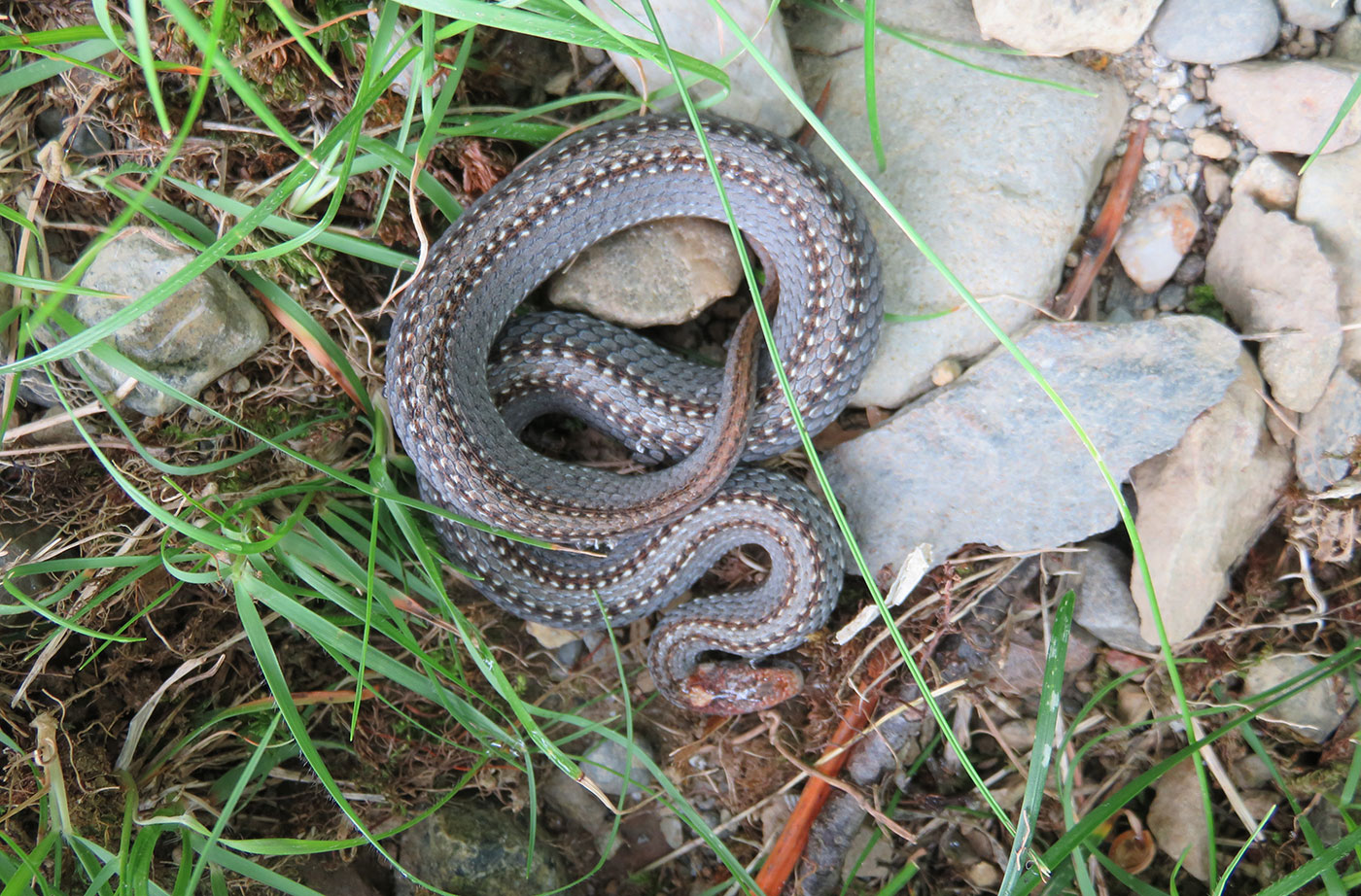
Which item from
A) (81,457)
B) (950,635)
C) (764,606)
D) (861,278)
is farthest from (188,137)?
(950,635)

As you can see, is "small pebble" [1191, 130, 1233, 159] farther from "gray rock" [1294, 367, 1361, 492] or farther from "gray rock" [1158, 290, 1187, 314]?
"gray rock" [1294, 367, 1361, 492]

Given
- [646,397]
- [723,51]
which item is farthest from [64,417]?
[723,51]

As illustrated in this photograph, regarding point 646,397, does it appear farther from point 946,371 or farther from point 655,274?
point 946,371

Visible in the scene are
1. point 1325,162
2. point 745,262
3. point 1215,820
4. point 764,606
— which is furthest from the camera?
point 764,606

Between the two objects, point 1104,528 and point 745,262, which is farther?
point 1104,528

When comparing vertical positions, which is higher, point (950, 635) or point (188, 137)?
point (188, 137)

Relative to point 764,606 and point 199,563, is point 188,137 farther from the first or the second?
point 764,606

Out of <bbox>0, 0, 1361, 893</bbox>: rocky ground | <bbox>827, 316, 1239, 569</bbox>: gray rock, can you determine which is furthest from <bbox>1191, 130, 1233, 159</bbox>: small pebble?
<bbox>827, 316, 1239, 569</bbox>: gray rock

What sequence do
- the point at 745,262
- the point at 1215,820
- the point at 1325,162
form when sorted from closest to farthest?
the point at 745,262, the point at 1325,162, the point at 1215,820

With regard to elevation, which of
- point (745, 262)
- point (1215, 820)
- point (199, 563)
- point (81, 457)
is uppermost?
point (745, 262)
